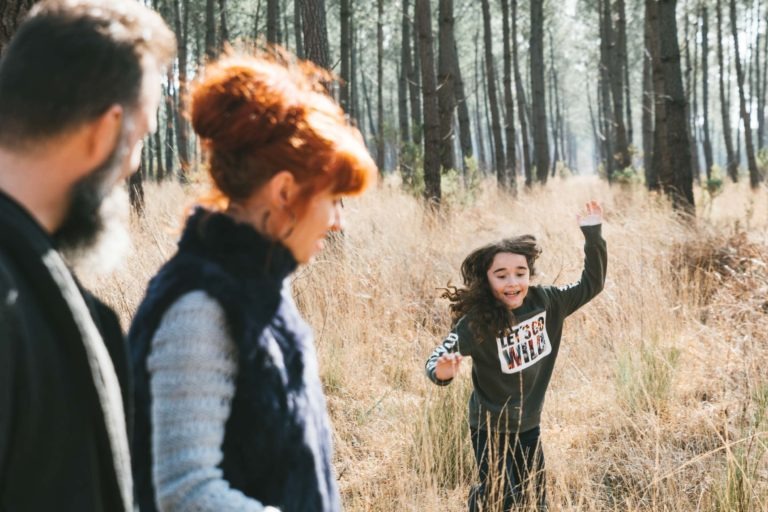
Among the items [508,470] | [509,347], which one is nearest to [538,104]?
[509,347]

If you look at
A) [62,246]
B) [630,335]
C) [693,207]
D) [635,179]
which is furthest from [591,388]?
[635,179]

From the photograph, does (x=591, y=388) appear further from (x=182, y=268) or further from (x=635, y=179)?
(x=635, y=179)

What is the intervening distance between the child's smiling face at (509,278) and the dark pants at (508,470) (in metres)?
0.52

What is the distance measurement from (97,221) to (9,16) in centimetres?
229

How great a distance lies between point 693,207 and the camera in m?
8.77

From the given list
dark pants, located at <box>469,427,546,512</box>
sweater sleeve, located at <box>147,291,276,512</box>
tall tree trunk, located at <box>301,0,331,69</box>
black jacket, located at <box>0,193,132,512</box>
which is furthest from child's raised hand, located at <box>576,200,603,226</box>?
tall tree trunk, located at <box>301,0,331,69</box>

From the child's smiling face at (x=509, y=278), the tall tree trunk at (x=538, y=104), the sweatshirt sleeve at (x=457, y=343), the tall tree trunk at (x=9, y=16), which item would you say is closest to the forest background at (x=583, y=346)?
the tall tree trunk at (x=9, y=16)

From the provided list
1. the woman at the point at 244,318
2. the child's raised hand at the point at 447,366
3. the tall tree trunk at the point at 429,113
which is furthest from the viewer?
the tall tree trunk at the point at 429,113

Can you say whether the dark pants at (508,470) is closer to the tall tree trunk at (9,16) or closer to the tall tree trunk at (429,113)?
the tall tree trunk at (9,16)

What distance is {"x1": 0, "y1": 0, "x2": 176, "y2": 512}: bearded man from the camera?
91 cm

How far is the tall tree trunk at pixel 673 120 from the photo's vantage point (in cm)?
871

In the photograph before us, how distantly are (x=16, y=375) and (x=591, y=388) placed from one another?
3737mm

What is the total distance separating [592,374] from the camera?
176 inches

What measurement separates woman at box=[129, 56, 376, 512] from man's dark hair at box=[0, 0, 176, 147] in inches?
8.2
